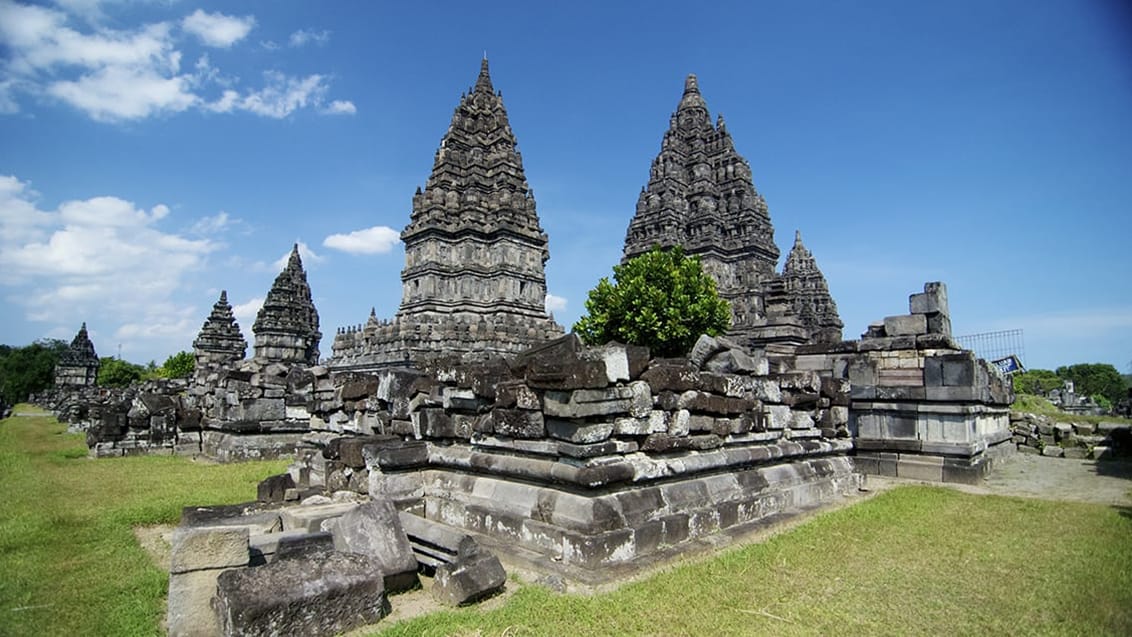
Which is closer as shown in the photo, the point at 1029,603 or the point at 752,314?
the point at 1029,603

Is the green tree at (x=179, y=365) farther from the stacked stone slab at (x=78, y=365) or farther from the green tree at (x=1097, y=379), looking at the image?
the green tree at (x=1097, y=379)

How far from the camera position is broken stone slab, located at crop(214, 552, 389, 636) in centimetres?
322

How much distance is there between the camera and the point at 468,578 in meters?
3.96

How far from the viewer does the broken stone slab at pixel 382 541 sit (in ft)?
13.9

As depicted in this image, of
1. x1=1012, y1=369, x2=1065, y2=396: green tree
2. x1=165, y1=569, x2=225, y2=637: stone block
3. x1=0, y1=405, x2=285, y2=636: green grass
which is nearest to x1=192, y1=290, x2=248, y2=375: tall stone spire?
x1=0, y1=405, x2=285, y2=636: green grass

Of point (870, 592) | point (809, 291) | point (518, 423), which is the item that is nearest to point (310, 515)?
point (518, 423)

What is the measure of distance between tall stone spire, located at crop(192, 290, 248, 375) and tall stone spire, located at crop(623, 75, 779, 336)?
1156 inches

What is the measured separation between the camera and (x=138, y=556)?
5.16 m

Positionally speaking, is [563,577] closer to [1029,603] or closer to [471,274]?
[1029,603]

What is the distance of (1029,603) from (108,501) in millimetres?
9711

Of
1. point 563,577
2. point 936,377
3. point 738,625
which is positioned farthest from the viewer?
point 936,377

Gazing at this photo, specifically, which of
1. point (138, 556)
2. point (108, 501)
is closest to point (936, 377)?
point (138, 556)

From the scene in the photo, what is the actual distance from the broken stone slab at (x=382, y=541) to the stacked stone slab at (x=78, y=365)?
50577 millimetres

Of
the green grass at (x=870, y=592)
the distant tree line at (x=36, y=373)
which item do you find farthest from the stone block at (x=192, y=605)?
the distant tree line at (x=36, y=373)
